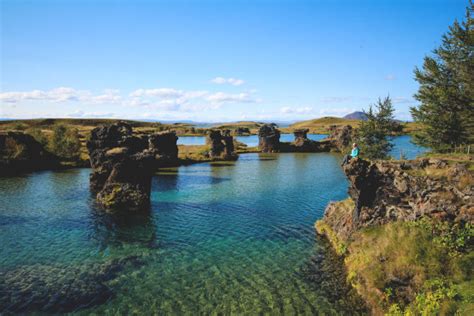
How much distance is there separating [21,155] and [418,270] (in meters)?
92.3

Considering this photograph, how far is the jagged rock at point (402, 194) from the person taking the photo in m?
23.0

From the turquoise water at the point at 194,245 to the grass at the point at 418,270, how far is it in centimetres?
217

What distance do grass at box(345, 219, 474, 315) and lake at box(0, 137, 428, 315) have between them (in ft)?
7.05

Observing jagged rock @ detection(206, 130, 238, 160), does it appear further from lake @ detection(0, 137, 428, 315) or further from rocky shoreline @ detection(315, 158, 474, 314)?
rocky shoreline @ detection(315, 158, 474, 314)

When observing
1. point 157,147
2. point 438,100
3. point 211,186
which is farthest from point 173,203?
point 157,147

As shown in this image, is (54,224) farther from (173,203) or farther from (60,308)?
(60,308)

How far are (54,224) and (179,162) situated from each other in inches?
2386

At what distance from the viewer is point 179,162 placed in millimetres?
98938

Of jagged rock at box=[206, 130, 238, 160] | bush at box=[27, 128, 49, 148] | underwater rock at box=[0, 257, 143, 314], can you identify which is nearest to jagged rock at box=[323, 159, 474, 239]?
underwater rock at box=[0, 257, 143, 314]

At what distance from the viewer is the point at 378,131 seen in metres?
52.9

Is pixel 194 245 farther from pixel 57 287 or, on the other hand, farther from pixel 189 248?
pixel 57 287

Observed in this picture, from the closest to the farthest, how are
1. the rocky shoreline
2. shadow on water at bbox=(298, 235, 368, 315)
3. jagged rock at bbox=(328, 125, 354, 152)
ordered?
the rocky shoreline < shadow on water at bbox=(298, 235, 368, 315) < jagged rock at bbox=(328, 125, 354, 152)

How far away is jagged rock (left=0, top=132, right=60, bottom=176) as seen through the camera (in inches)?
3066

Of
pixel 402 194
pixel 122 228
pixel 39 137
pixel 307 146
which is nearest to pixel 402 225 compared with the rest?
pixel 402 194
